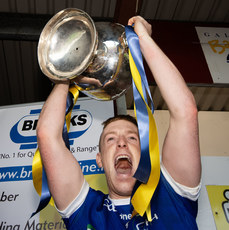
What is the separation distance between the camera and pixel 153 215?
960 millimetres

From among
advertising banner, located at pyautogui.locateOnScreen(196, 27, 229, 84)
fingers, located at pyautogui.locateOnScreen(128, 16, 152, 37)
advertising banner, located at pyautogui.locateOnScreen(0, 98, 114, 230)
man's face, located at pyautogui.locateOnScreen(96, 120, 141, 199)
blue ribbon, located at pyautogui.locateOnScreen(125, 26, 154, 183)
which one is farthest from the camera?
advertising banner, located at pyautogui.locateOnScreen(196, 27, 229, 84)

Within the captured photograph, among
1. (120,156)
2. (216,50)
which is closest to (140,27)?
(120,156)

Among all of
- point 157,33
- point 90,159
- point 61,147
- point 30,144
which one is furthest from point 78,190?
point 157,33

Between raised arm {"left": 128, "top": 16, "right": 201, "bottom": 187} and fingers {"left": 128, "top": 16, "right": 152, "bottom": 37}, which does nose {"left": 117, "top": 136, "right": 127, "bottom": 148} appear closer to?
raised arm {"left": 128, "top": 16, "right": 201, "bottom": 187}

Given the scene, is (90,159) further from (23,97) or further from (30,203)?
(23,97)

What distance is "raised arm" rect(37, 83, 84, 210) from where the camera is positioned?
1018 millimetres

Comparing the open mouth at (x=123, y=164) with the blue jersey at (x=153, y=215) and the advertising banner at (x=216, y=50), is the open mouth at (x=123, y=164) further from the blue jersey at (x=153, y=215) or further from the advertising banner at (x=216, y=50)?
the advertising banner at (x=216, y=50)

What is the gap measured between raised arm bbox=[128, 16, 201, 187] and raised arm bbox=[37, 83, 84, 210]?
383 millimetres

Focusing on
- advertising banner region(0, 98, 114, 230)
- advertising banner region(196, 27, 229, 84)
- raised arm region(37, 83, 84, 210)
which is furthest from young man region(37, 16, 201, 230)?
advertising banner region(196, 27, 229, 84)

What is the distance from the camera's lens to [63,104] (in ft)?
3.63

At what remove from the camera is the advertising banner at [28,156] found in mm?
1409

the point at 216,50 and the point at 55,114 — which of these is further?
the point at 216,50

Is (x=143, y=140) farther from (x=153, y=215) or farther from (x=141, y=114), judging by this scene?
(x=153, y=215)

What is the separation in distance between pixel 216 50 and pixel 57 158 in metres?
2.05
